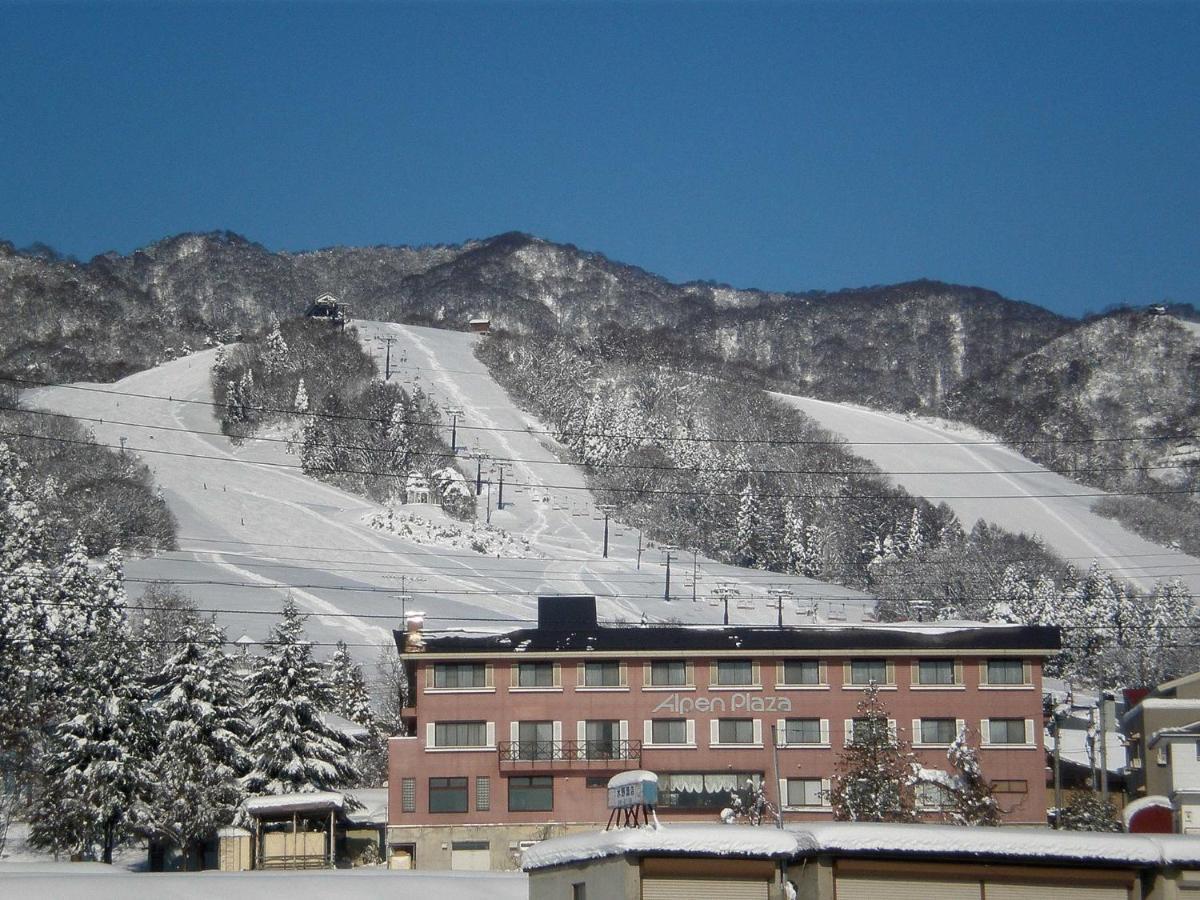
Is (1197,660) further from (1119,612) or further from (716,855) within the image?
(716,855)

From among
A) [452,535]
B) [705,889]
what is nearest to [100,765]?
[705,889]

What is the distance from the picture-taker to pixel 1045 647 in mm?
66438

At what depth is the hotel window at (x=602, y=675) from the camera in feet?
216

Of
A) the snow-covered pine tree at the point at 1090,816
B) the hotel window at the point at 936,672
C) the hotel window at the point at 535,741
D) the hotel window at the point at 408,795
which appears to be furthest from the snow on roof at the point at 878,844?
the hotel window at the point at 936,672

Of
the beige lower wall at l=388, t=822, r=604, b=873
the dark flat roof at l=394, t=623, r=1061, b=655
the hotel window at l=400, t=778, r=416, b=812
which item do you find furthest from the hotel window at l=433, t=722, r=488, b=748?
the dark flat roof at l=394, t=623, r=1061, b=655

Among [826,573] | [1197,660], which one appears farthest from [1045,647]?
[826,573]

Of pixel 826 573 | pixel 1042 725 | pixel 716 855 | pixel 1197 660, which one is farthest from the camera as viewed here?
pixel 826 573

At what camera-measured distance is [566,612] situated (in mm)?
69500

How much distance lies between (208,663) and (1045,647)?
31.5 metres

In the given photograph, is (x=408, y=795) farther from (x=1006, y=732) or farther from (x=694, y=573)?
(x=694, y=573)

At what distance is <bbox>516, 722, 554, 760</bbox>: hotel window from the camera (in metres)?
64.1

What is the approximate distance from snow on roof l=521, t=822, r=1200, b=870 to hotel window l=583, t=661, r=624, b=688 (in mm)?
41584

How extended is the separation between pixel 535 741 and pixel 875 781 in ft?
62.0

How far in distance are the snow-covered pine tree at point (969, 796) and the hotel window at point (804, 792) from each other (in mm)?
12689
